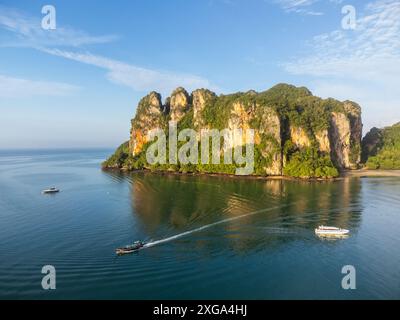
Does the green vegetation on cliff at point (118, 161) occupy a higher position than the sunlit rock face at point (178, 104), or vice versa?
the sunlit rock face at point (178, 104)

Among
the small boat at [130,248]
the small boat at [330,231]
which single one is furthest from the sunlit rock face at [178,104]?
the small boat at [130,248]

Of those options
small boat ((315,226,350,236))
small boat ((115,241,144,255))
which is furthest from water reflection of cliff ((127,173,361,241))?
small boat ((115,241,144,255))

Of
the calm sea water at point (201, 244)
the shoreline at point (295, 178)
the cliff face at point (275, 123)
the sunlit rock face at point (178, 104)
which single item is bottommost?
the calm sea water at point (201, 244)

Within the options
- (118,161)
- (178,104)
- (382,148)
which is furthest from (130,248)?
(382,148)

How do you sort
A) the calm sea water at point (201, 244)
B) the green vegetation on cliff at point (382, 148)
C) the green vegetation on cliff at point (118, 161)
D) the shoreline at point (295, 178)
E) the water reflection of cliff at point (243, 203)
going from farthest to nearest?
the green vegetation on cliff at point (118, 161) → the green vegetation on cliff at point (382, 148) → the shoreline at point (295, 178) → the water reflection of cliff at point (243, 203) → the calm sea water at point (201, 244)

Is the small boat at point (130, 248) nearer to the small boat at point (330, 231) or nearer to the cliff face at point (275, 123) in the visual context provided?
the small boat at point (330, 231)

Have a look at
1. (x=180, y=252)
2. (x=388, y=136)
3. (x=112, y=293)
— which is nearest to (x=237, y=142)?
(x=388, y=136)

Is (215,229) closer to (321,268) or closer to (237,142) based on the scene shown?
(321,268)
